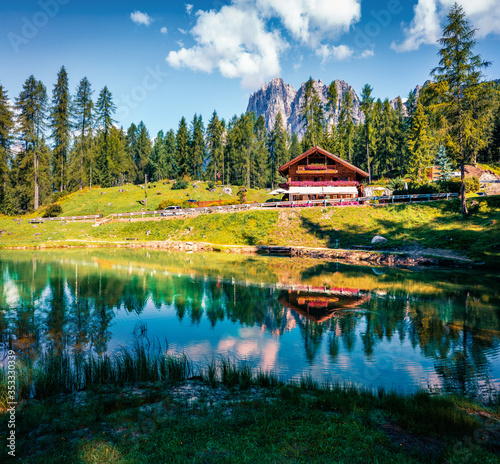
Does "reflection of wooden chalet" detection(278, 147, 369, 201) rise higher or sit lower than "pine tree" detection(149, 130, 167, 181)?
lower

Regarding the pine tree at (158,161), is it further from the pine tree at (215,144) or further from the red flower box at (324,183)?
the red flower box at (324,183)

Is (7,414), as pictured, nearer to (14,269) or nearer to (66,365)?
(66,365)

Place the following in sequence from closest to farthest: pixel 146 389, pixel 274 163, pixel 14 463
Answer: pixel 14 463 < pixel 146 389 < pixel 274 163

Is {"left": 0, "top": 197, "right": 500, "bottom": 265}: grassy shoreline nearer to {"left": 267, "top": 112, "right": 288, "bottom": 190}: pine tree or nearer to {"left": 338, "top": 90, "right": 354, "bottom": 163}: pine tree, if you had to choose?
{"left": 338, "top": 90, "right": 354, "bottom": 163}: pine tree

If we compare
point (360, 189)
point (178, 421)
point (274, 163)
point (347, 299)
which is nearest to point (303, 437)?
point (178, 421)

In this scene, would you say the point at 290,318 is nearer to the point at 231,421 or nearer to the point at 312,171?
the point at 231,421

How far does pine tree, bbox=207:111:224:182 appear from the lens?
95.2 meters

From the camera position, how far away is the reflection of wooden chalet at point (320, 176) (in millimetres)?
56625

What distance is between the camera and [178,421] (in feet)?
20.5

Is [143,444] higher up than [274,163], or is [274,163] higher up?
[274,163]

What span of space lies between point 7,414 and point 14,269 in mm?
25528

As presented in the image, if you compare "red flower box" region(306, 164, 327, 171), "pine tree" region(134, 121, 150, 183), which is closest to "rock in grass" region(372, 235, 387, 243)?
"red flower box" region(306, 164, 327, 171)

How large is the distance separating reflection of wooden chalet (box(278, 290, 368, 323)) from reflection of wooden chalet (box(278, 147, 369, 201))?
38.9 meters

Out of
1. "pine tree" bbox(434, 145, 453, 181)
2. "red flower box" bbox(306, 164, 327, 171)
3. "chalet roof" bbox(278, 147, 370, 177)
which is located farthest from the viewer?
"pine tree" bbox(434, 145, 453, 181)
